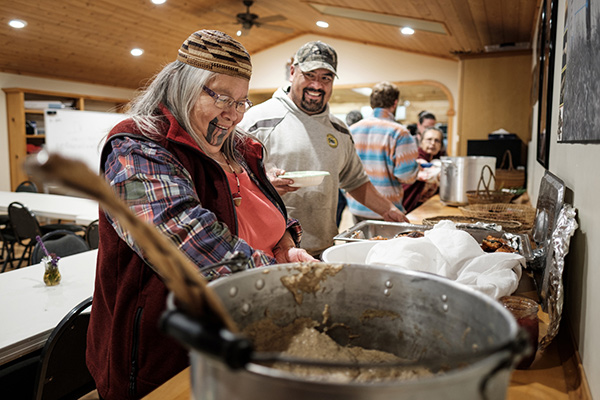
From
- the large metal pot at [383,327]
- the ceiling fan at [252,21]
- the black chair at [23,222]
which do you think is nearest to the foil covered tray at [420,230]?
the large metal pot at [383,327]

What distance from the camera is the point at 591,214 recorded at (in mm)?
1001

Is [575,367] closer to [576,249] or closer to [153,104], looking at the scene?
[576,249]

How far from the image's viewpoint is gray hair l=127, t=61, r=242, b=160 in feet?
4.10

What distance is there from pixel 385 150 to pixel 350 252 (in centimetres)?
244

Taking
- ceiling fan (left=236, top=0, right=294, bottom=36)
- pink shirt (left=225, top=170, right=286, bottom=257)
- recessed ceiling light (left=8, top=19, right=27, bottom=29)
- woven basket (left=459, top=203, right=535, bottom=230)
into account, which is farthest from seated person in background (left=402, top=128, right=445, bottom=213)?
recessed ceiling light (left=8, top=19, right=27, bottom=29)

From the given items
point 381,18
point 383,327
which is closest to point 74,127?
point 381,18

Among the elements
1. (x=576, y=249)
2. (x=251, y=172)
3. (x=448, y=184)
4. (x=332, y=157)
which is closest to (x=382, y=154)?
(x=448, y=184)

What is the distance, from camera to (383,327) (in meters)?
0.71

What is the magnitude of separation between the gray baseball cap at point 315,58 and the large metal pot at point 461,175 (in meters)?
1.29

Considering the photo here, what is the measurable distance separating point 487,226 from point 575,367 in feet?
2.99

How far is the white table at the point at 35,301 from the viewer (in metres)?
1.58

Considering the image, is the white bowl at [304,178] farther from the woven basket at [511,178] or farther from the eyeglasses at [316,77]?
the woven basket at [511,178]

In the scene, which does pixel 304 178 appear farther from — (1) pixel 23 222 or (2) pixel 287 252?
(1) pixel 23 222

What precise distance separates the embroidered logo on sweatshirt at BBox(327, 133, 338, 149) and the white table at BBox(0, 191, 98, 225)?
234 centimetres
